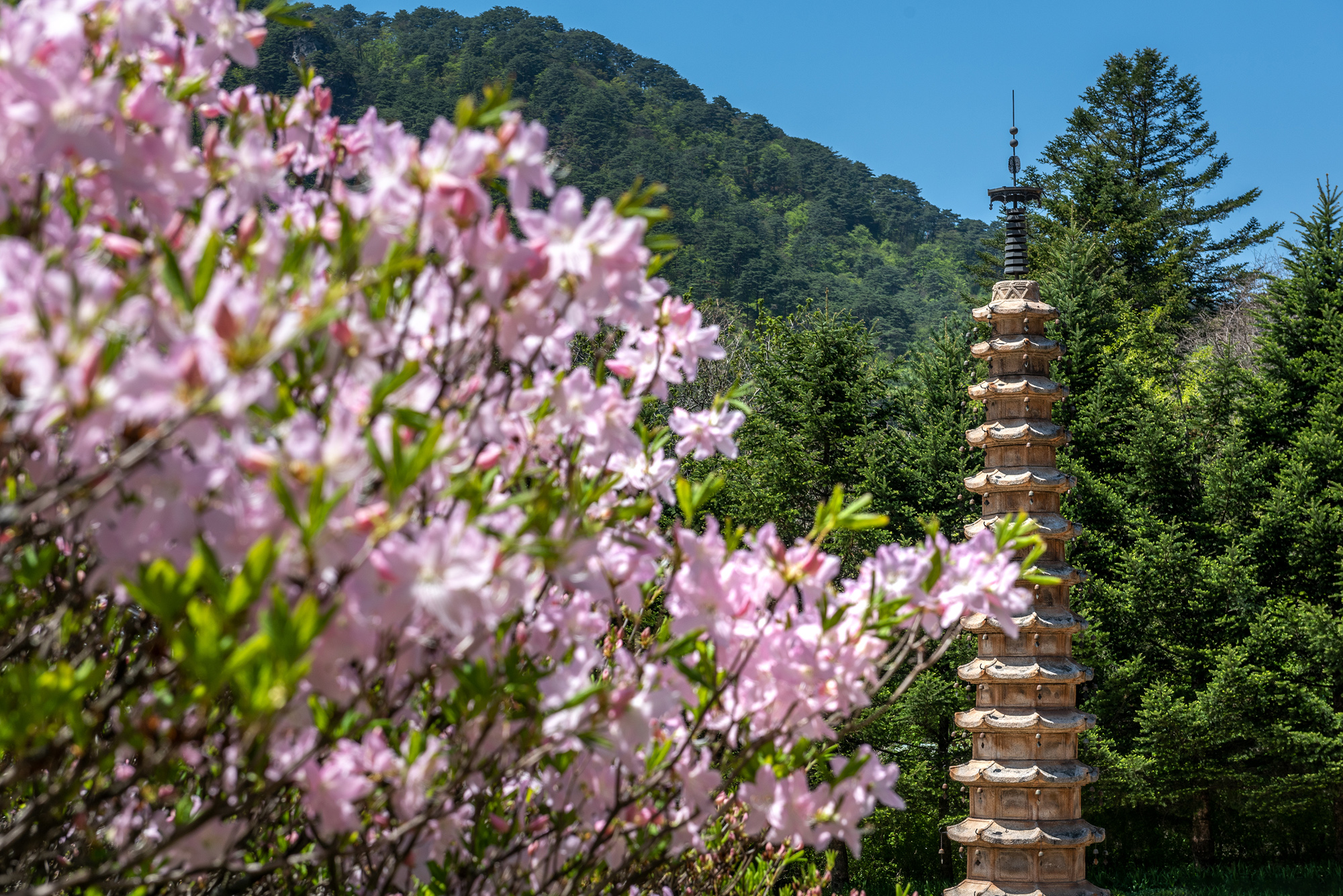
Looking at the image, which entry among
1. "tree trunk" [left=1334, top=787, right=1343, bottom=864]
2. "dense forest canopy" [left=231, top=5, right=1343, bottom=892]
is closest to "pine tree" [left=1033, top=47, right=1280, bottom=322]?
"dense forest canopy" [left=231, top=5, right=1343, bottom=892]

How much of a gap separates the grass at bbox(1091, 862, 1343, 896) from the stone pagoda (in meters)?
7.08

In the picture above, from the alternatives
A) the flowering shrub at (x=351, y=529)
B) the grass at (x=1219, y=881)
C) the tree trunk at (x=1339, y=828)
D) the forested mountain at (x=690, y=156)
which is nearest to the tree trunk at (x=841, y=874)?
the grass at (x=1219, y=881)

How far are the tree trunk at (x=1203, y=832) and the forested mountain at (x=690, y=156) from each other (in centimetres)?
2841

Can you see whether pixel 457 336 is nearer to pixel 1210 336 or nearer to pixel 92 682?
pixel 92 682

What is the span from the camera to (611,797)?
1618 millimetres

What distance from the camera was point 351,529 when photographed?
36.5 inches

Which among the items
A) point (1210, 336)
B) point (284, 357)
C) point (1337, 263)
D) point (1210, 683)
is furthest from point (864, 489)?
point (284, 357)

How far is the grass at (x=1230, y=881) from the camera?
42.6 feet

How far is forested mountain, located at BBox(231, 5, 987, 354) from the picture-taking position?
45.4 m

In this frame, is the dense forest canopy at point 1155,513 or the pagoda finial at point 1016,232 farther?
the dense forest canopy at point 1155,513

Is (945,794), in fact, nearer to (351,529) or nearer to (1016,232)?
(1016,232)

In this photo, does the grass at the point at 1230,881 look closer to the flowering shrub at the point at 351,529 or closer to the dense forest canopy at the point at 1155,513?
the dense forest canopy at the point at 1155,513

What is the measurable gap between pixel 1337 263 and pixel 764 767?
53.6ft

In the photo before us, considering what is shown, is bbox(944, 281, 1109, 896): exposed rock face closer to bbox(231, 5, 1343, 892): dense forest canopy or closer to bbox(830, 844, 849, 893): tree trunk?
bbox(231, 5, 1343, 892): dense forest canopy
